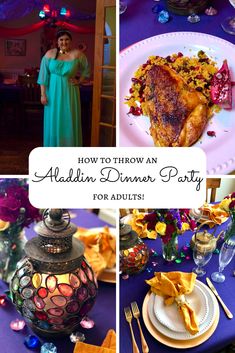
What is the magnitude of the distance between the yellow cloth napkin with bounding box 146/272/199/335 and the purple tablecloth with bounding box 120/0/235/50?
38 cm

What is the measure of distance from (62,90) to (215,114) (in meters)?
0.25

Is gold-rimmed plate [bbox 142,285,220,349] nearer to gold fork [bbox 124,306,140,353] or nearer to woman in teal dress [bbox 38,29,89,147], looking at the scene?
gold fork [bbox 124,306,140,353]

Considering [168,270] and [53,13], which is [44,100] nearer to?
[53,13]

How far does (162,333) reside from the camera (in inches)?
21.6

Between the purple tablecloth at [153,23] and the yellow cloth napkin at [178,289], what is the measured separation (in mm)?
380

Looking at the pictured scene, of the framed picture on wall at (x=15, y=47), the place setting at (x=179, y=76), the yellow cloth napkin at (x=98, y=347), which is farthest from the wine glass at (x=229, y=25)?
the yellow cloth napkin at (x=98, y=347)

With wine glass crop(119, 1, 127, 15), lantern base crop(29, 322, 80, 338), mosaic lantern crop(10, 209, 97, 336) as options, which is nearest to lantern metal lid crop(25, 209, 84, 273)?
mosaic lantern crop(10, 209, 97, 336)

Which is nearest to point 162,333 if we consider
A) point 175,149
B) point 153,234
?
point 153,234

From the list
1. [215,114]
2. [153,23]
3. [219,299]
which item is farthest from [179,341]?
[153,23]

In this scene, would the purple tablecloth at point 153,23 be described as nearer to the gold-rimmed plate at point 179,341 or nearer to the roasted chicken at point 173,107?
the roasted chicken at point 173,107

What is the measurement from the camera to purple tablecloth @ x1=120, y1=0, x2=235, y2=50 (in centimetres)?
58

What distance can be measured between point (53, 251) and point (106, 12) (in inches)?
14.4

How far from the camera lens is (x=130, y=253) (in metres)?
0.62
